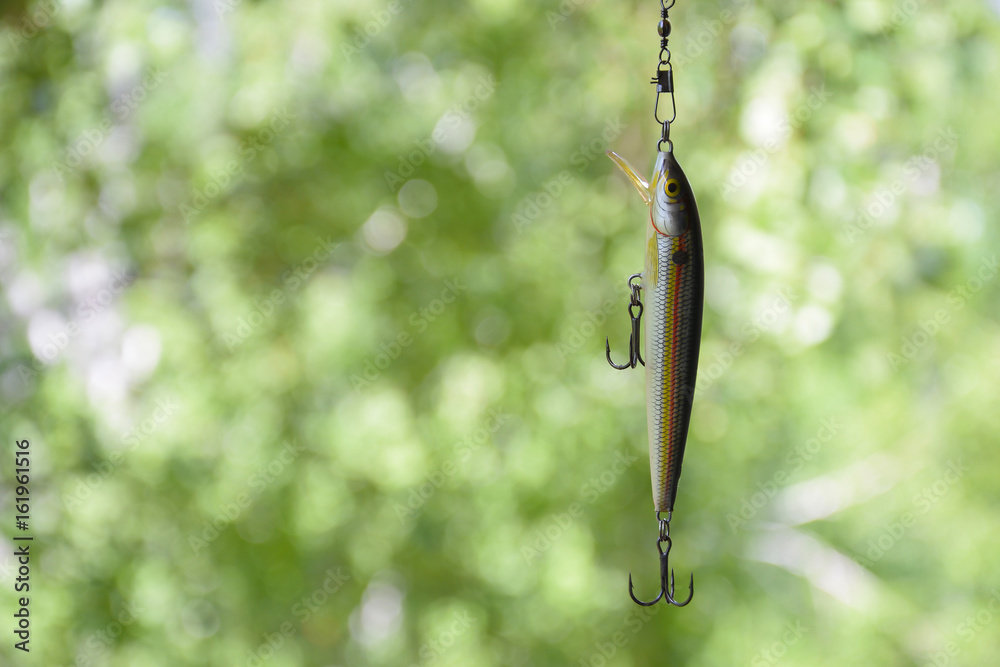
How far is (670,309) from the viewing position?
772mm

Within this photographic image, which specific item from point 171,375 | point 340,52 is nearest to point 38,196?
point 171,375

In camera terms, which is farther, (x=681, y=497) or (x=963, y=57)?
(x=681, y=497)

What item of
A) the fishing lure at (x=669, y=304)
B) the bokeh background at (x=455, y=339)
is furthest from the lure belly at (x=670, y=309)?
the bokeh background at (x=455, y=339)

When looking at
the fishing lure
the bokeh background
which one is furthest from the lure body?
the bokeh background

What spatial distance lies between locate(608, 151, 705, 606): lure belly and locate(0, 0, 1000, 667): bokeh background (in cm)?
103

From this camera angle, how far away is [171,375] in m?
1.83

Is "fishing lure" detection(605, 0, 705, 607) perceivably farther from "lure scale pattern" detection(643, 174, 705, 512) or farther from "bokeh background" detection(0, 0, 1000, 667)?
"bokeh background" detection(0, 0, 1000, 667)

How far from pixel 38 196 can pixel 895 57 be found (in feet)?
6.86

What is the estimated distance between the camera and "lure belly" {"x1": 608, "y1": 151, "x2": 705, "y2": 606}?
752 millimetres

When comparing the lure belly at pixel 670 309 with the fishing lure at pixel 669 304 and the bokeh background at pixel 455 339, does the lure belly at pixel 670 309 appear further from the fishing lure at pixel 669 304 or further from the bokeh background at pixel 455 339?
the bokeh background at pixel 455 339

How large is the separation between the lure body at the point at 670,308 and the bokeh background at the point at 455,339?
103 centimetres

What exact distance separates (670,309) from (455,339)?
113cm

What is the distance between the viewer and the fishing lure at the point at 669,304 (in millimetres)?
753

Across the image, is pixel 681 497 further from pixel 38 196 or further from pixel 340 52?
pixel 38 196
